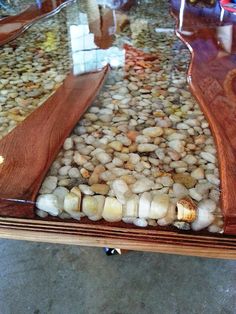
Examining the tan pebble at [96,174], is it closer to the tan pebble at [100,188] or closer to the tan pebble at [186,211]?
the tan pebble at [100,188]

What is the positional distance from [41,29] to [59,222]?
0.96 metres

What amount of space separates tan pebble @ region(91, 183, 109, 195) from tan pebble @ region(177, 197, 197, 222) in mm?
119

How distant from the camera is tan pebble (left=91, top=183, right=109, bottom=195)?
0.57m

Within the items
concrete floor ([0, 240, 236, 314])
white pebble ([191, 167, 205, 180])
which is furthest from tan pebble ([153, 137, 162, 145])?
concrete floor ([0, 240, 236, 314])

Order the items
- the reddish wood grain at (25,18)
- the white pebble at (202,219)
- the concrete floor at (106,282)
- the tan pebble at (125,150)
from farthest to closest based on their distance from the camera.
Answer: the reddish wood grain at (25,18) < the concrete floor at (106,282) < the tan pebble at (125,150) < the white pebble at (202,219)

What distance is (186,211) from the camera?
54 centimetres

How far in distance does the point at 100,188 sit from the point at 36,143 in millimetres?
167

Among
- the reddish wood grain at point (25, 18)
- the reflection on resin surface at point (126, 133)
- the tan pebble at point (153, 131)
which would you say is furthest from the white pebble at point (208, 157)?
the reddish wood grain at point (25, 18)

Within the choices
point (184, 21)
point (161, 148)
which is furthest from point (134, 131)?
point (184, 21)

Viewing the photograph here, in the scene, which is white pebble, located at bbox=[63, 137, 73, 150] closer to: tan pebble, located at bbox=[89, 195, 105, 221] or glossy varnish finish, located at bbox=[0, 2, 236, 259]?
glossy varnish finish, located at bbox=[0, 2, 236, 259]

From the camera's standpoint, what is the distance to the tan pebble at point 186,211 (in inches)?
21.3

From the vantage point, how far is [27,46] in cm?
114

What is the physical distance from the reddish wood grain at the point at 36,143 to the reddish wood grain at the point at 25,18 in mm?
493

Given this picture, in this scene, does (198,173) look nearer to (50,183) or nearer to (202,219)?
(202,219)
